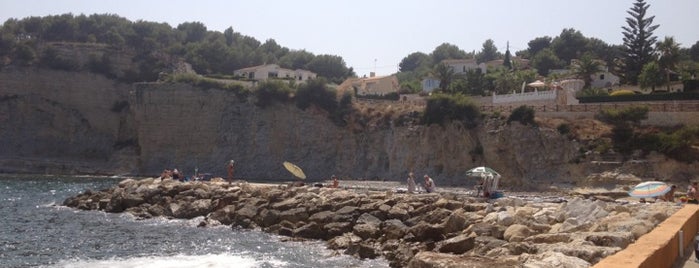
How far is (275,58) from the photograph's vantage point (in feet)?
313

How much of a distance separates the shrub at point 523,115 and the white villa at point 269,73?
122 ft

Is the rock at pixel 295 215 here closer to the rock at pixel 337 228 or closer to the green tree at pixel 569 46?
the rock at pixel 337 228

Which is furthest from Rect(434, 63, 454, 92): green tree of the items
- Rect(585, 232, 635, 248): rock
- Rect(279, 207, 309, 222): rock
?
Rect(585, 232, 635, 248): rock

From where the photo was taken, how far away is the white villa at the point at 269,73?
7975 cm

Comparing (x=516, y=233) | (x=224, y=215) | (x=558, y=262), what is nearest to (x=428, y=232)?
(x=516, y=233)

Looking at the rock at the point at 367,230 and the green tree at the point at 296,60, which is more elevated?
the green tree at the point at 296,60

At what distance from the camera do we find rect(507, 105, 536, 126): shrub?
4484cm

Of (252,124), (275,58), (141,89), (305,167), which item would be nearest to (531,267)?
(305,167)

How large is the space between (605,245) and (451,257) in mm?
2606

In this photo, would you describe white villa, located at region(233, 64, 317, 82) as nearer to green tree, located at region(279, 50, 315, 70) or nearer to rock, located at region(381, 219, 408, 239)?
green tree, located at region(279, 50, 315, 70)

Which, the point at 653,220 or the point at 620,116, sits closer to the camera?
the point at 653,220

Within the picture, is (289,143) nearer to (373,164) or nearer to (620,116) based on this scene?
(373,164)

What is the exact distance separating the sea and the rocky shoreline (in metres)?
0.92

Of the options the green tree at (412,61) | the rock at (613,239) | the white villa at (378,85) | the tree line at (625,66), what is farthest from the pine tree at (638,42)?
the green tree at (412,61)
